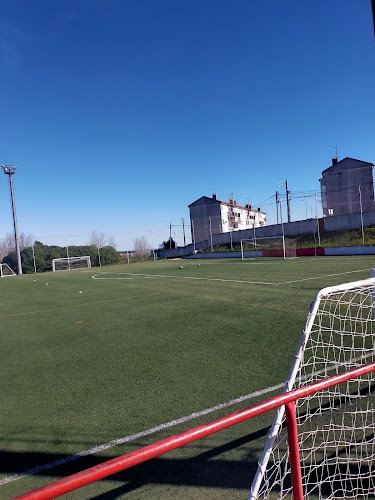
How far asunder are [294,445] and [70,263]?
47329 millimetres

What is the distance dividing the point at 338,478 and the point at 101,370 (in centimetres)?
376

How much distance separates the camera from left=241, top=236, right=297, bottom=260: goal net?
1262 inches

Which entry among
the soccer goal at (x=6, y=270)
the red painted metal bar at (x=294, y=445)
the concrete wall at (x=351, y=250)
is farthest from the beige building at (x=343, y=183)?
the red painted metal bar at (x=294, y=445)

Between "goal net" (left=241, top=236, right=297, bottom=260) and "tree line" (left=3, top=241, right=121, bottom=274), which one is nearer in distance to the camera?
"goal net" (left=241, top=236, right=297, bottom=260)

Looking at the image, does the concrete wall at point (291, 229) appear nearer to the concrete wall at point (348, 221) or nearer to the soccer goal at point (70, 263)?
the concrete wall at point (348, 221)

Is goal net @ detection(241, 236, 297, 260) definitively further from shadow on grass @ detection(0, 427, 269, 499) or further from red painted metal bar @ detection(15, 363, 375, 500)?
red painted metal bar @ detection(15, 363, 375, 500)

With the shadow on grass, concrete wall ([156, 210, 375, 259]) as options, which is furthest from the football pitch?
concrete wall ([156, 210, 375, 259])

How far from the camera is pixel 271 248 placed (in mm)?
35781

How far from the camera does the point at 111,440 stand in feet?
11.7

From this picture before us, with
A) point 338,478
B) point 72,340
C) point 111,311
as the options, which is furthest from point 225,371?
point 111,311

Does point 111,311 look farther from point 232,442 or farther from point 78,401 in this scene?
point 232,442

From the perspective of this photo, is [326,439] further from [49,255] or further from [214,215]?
[214,215]

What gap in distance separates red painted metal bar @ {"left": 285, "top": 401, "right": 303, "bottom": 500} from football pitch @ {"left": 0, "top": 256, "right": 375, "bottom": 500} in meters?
1.05

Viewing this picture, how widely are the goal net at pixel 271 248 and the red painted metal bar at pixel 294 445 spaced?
29.6 m
